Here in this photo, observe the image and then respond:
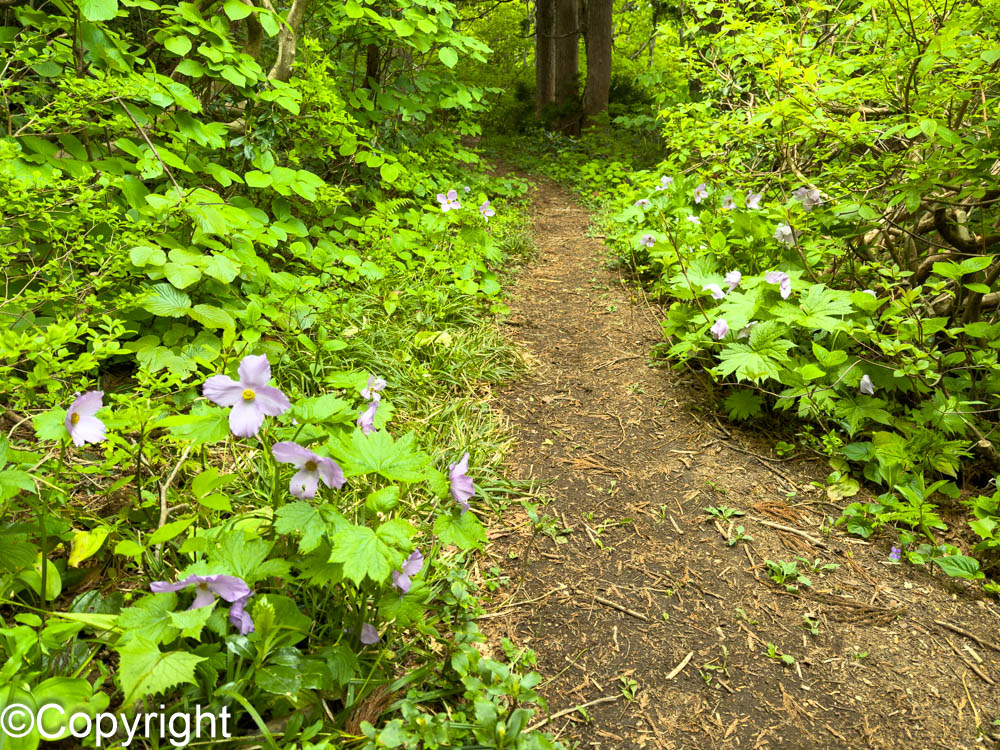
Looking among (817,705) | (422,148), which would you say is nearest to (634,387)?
(817,705)

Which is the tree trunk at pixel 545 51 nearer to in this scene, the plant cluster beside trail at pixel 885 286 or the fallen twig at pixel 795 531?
the plant cluster beside trail at pixel 885 286

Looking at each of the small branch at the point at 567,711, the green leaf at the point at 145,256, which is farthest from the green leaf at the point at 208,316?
the small branch at the point at 567,711

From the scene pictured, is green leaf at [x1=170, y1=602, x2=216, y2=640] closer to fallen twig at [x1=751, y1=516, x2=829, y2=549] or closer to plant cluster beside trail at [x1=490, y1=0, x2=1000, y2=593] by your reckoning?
fallen twig at [x1=751, y1=516, x2=829, y2=549]

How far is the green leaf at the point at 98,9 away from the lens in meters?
1.78

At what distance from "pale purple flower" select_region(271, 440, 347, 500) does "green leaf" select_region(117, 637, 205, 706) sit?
35 centimetres

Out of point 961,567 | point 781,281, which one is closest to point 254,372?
point 961,567

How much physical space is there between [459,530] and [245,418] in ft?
1.68

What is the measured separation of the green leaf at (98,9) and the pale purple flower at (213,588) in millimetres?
1872

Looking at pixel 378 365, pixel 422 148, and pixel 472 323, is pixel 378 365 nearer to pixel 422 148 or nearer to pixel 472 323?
pixel 472 323

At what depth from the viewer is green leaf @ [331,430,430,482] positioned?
1.15m

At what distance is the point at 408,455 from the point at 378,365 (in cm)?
150

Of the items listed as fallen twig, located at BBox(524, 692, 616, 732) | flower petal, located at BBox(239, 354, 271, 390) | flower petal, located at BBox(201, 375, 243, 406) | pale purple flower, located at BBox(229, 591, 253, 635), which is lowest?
fallen twig, located at BBox(524, 692, 616, 732)

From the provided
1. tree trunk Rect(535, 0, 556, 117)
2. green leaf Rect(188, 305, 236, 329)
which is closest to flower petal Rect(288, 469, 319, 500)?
green leaf Rect(188, 305, 236, 329)

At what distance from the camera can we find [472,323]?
10.6 ft
